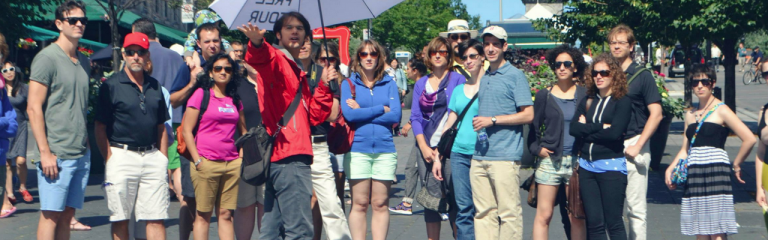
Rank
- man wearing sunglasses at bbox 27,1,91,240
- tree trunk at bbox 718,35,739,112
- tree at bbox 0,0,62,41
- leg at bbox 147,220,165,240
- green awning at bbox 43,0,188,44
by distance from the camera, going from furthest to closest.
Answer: green awning at bbox 43,0,188,44, tree trunk at bbox 718,35,739,112, tree at bbox 0,0,62,41, leg at bbox 147,220,165,240, man wearing sunglasses at bbox 27,1,91,240

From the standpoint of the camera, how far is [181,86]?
6.38m

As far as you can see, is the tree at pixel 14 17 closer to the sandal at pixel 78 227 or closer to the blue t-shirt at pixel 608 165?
the sandal at pixel 78 227

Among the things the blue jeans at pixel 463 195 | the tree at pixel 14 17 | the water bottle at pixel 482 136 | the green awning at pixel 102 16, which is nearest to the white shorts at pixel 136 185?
the blue jeans at pixel 463 195

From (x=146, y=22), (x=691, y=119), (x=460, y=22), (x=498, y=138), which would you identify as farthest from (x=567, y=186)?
(x=146, y=22)

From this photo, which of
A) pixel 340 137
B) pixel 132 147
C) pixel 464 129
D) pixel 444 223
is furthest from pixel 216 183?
pixel 444 223

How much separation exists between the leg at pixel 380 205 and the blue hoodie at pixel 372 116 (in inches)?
10.5

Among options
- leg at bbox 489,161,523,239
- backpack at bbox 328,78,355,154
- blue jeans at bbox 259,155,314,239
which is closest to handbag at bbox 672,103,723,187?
leg at bbox 489,161,523,239

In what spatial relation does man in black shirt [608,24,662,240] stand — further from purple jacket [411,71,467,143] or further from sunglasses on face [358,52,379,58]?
sunglasses on face [358,52,379,58]

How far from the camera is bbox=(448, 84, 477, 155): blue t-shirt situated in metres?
6.27

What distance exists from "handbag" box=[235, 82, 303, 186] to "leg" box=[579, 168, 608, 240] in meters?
2.18

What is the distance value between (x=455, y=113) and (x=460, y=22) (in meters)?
2.39

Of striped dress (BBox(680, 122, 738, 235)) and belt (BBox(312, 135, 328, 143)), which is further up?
belt (BBox(312, 135, 328, 143))

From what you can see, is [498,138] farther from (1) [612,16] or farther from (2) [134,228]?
(1) [612,16]

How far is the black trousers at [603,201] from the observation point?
19.2ft
